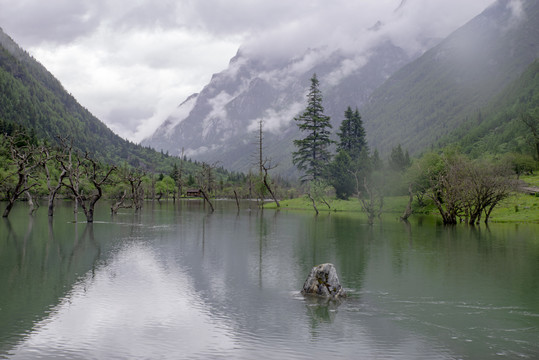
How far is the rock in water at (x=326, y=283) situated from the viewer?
66.1 ft

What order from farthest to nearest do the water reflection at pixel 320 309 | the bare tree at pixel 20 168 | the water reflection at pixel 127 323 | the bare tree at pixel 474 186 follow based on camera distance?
the bare tree at pixel 20 168
the bare tree at pixel 474 186
the water reflection at pixel 320 309
the water reflection at pixel 127 323

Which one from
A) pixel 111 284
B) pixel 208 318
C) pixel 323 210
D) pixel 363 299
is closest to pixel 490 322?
pixel 363 299

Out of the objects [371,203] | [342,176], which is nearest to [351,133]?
[342,176]

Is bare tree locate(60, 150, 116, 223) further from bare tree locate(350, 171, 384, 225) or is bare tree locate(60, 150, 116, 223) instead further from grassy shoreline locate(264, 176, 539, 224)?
grassy shoreline locate(264, 176, 539, 224)

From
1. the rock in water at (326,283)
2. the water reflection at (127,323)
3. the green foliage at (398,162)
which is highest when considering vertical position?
the green foliage at (398,162)

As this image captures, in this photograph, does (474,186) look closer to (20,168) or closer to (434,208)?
(434,208)

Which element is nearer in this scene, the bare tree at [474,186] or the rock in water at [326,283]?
the rock in water at [326,283]

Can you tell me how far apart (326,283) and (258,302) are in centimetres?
319

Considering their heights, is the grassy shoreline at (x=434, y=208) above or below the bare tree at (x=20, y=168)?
below

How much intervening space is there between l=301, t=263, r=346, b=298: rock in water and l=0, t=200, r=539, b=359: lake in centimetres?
84

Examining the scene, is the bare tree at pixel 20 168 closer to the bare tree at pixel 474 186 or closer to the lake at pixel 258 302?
the lake at pixel 258 302

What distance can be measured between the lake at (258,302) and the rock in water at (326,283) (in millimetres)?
842

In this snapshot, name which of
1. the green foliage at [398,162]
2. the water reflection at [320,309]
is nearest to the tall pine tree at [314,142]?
the green foliage at [398,162]

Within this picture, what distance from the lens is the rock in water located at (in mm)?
20156
